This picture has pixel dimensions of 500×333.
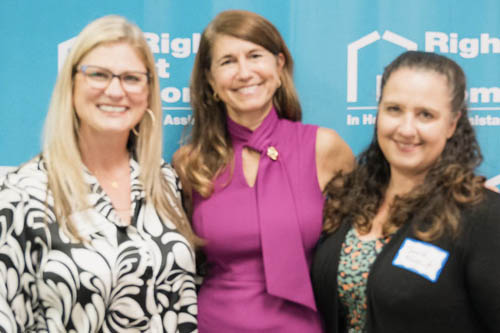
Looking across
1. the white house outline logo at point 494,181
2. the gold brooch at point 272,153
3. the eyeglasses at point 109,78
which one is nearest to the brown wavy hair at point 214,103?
the gold brooch at point 272,153

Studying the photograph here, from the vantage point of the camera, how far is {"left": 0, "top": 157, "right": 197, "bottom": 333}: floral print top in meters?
1.57

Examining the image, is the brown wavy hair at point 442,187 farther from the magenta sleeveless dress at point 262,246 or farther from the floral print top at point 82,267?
the floral print top at point 82,267

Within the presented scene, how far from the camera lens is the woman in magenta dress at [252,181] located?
6.44ft

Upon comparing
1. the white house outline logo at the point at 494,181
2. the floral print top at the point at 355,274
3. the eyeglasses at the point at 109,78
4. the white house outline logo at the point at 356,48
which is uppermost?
the white house outline logo at the point at 356,48

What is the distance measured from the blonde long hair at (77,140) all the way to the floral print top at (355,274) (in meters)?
0.53

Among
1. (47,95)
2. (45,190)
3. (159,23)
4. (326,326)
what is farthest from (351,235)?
(47,95)

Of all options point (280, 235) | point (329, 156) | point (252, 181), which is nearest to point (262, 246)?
point (280, 235)

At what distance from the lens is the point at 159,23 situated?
247 centimetres

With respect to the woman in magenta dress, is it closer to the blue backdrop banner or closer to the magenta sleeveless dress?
the magenta sleeveless dress

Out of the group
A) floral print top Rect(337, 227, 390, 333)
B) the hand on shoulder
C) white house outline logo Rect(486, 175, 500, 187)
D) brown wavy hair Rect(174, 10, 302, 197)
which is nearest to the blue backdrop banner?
white house outline logo Rect(486, 175, 500, 187)

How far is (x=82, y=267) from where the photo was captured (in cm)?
160

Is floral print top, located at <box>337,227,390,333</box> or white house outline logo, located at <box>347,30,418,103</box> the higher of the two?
white house outline logo, located at <box>347,30,418,103</box>

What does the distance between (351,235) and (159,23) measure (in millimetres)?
1337

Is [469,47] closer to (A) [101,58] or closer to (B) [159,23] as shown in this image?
(B) [159,23]
